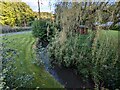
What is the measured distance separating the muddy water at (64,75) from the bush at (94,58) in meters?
0.12

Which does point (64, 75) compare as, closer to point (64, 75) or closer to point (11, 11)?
point (64, 75)

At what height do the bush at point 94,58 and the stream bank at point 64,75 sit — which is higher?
the bush at point 94,58

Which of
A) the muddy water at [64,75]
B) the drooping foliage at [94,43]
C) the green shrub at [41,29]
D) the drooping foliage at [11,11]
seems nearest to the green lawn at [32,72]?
the muddy water at [64,75]

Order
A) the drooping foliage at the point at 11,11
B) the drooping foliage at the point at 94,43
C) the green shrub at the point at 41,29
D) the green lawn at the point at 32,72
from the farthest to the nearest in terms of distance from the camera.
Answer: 1. the green shrub at the point at 41,29
2. the drooping foliage at the point at 11,11
3. the green lawn at the point at 32,72
4. the drooping foliage at the point at 94,43

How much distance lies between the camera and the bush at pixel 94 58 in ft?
10.2

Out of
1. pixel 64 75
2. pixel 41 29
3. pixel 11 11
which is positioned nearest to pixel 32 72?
pixel 64 75

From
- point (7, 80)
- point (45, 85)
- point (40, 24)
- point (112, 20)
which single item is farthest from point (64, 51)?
point (40, 24)

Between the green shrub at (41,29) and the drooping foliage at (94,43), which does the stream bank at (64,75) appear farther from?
the green shrub at (41,29)

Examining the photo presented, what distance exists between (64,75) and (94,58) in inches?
35.7

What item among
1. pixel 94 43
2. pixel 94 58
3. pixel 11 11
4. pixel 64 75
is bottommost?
pixel 64 75

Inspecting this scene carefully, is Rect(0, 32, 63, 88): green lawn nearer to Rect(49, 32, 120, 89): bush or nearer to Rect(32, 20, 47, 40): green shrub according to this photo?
Rect(49, 32, 120, 89): bush

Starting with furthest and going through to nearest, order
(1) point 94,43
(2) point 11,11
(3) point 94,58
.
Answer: (2) point 11,11 → (3) point 94,58 → (1) point 94,43

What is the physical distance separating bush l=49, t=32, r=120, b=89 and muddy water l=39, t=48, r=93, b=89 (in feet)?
0.40

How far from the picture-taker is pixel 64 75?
13.6ft
